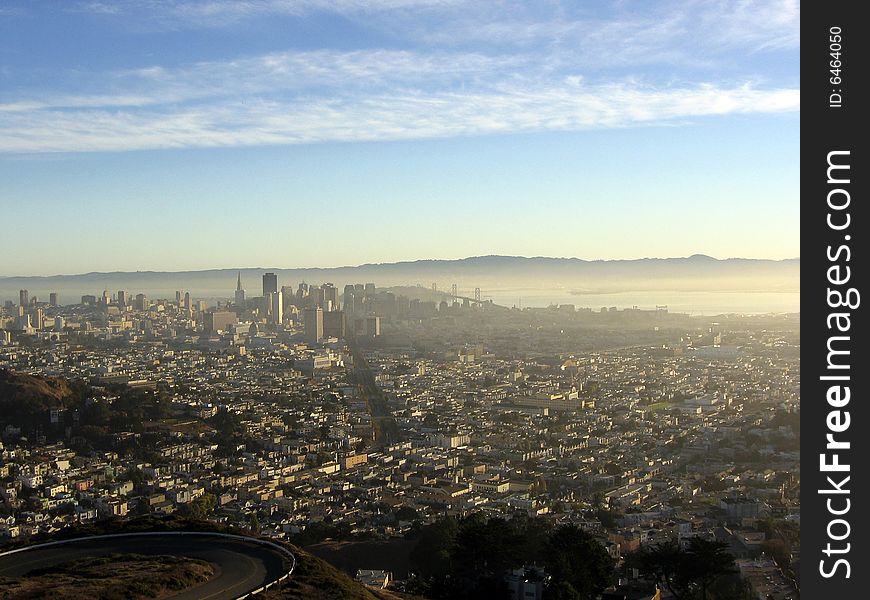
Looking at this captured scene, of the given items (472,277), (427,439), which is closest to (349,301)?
(472,277)

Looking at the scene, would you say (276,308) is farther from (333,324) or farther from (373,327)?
(373,327)

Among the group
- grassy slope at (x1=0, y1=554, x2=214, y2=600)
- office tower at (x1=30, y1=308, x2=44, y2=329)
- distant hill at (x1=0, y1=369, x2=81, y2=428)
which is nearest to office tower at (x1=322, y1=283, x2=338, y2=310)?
office tower at (x1=30, y1=308, x2=44, y2=329)

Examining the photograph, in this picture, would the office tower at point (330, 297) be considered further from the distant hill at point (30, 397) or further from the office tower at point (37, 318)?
the distant hill at point (30, 397)

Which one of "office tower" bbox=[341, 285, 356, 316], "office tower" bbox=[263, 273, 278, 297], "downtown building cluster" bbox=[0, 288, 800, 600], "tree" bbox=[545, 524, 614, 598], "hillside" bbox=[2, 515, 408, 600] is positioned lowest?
"downtown building cluster" bbox=[0, 288, 800, 600]

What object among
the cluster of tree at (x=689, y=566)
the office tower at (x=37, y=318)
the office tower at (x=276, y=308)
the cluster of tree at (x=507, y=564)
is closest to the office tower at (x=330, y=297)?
the office tower at (x=276, y=308)

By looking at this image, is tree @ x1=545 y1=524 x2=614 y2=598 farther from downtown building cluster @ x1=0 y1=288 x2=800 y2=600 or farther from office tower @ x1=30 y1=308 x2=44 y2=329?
office tower @ x1=30 y1=308 x2=44 y2=329

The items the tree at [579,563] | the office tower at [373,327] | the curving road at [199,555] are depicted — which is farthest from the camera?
the office tower at [373,327]
